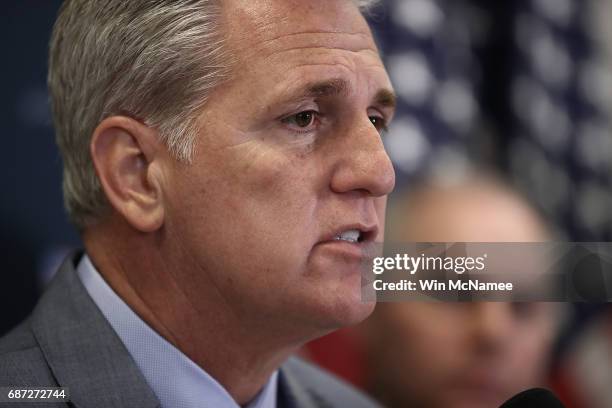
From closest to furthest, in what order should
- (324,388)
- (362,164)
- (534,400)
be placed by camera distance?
(534,400), (362,164), (324,388)

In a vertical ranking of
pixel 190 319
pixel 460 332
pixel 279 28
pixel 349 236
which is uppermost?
pixel 279 28

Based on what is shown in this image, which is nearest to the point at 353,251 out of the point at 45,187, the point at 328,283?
the point at 328,283

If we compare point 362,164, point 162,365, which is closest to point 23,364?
point 162,365

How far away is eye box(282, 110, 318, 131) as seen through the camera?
1.29 metres

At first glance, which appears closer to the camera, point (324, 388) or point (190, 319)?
point (190, 319)

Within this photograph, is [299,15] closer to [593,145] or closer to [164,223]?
[164,223]

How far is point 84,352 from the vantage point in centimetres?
133

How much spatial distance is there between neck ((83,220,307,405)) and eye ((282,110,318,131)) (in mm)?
320

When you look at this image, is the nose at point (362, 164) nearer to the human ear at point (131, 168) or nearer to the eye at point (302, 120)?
the eye at point (302, 120)

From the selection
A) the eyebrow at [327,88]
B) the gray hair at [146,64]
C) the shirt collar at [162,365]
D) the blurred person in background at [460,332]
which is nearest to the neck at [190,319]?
the shirt collar at [162,365]

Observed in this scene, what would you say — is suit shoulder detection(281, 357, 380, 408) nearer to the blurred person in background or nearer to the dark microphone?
the blurred person in background

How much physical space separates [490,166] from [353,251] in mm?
1359

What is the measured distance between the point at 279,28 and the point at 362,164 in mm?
261

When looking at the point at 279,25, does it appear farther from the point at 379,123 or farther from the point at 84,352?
the point at 84,352
